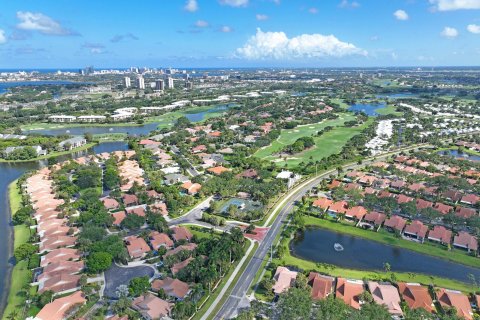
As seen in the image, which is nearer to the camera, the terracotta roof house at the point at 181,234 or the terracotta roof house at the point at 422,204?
the terracotta roof house at the point at 181,234

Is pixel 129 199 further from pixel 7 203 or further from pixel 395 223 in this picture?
pixel 395 223

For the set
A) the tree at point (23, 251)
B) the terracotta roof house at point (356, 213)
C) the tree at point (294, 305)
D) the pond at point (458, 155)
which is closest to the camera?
the tree at point (294, 305)

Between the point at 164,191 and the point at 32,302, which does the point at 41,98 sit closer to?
the point at 164,191

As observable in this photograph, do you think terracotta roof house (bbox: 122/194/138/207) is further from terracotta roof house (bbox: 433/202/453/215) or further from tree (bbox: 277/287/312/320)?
terracotta roof house (bbox: 433/202/453/215)

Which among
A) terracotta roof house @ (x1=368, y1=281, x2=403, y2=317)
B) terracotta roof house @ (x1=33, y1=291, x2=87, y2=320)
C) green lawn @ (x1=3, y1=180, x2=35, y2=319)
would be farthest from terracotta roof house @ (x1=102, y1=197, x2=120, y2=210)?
terracotta roof house @ (x1=368, y1=281, x2=403, y2=317)

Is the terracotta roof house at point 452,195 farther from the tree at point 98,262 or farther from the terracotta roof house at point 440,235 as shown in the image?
the tree at point 98,262

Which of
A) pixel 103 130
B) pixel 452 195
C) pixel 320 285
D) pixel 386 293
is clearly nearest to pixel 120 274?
pixel 320 285

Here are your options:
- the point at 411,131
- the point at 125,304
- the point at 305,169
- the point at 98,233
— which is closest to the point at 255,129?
the point at 305,169

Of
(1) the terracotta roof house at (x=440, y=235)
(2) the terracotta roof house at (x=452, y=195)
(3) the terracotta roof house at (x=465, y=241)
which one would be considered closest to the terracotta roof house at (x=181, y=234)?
(1) the terracotta roof house at (x=440, y=235)
